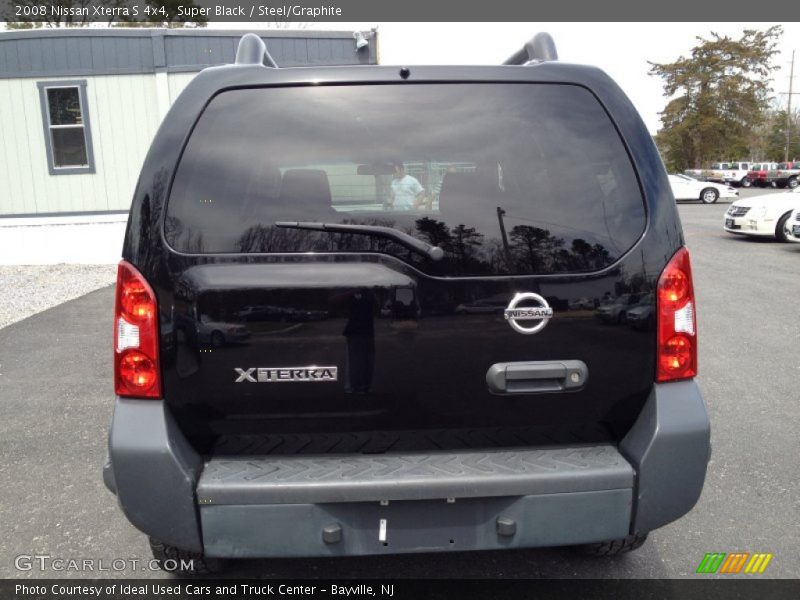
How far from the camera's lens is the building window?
1181 cm

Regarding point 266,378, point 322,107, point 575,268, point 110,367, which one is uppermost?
point 322,107

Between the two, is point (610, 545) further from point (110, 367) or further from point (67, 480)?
point (110, 367)

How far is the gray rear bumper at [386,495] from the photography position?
1912 mm

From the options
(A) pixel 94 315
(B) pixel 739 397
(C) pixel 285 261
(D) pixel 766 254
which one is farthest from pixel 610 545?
(D) pixel 766 254

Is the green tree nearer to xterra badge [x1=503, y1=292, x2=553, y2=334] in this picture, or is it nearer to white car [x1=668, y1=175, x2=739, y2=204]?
white car [x1=668, y1=175, x2=739, y2=204]

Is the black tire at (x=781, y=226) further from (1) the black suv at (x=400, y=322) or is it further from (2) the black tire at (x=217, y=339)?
(2) the black tire at (x=217, y=339)

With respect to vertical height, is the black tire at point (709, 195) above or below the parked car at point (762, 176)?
Result: below

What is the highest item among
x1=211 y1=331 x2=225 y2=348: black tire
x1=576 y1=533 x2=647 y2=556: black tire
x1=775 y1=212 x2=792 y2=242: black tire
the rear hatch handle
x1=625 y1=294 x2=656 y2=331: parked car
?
x1=625 y1=294 x2=656 y2=331: parked car

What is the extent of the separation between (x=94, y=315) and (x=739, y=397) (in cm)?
696

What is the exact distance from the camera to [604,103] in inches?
84.1

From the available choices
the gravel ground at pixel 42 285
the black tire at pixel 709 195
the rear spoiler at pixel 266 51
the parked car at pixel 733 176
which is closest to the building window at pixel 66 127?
the gravel ground at pixel 42 285

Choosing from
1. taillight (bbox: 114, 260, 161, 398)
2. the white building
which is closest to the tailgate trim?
taillight (bbox: 114, 260, 161, 398)

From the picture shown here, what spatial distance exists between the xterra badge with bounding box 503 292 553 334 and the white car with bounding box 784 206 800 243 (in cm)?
1199

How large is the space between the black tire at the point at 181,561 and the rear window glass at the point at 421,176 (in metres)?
1.20
